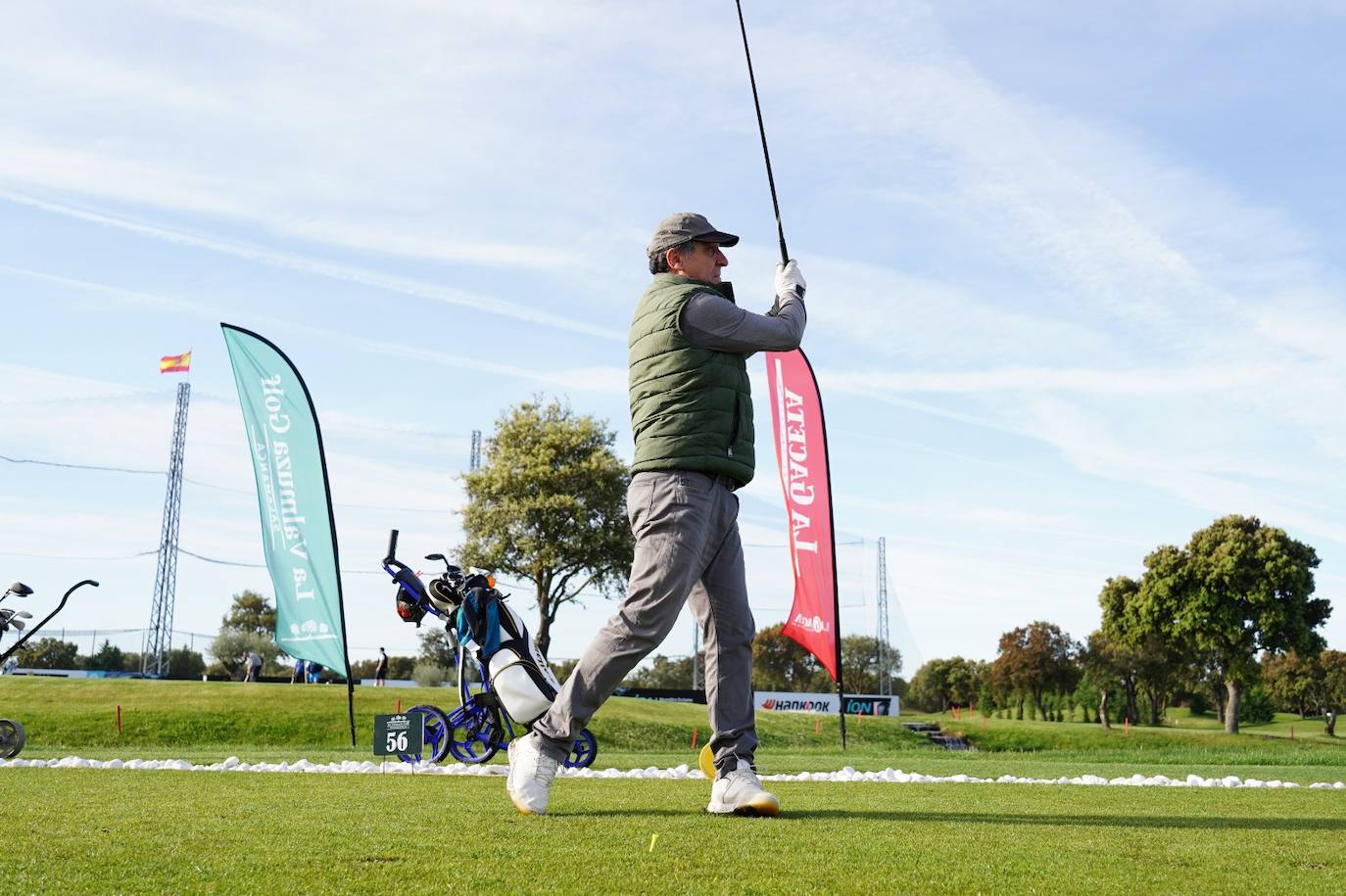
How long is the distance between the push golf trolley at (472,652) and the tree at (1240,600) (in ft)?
148

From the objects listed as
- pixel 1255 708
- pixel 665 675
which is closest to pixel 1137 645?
pixel 665 675

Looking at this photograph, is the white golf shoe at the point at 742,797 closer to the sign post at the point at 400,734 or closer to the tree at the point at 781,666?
the sign post at the point at 400,734

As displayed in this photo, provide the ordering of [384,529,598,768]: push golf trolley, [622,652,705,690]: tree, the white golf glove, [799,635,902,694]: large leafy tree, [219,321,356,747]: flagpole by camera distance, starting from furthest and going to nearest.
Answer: [799,635,902,694]: large leafy tree → [622,652,705,690]: tree → [219,321,356,747]: flagpole → [384,529,598,768]: push golf trolley → the white golf glove

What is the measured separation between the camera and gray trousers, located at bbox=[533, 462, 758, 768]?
426 centimetres

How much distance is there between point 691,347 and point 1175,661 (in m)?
58.9

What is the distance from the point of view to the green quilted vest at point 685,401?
4348 millimetres

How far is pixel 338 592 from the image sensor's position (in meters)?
15.2

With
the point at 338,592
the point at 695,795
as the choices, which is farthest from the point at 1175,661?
the point at 695,795

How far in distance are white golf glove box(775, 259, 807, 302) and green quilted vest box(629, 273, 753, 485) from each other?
0.39m

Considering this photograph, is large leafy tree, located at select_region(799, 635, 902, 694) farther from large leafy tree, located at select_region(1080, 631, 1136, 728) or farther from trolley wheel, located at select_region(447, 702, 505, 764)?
trolley wheel, located at select_region(447, 702, 505, 764)

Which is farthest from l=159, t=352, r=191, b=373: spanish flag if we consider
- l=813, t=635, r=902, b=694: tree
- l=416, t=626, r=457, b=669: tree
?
l=813, t=635, r=902, b=694: tree

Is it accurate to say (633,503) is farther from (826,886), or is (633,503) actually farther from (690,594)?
(826,886)

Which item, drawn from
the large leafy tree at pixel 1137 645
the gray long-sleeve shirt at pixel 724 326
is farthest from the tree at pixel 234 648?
the gray long-sleeve shirt at pixel 724 326

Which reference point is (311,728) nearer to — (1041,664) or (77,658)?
(77,658)
